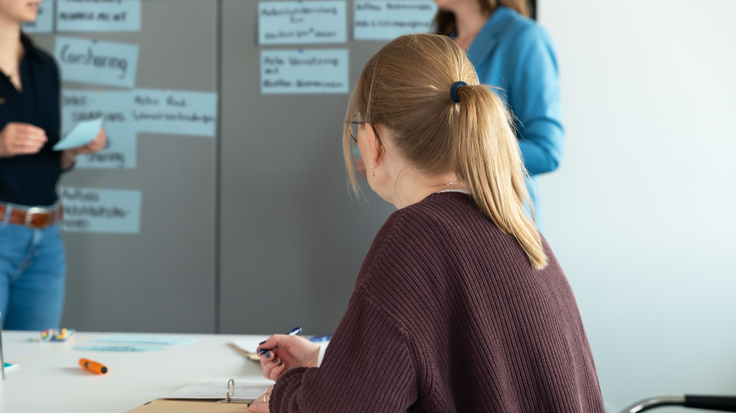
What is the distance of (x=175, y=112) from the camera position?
2168 millimetres

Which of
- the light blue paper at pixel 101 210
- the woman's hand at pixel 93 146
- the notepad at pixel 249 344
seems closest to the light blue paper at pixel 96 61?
the woman's hand at pixel 93 146

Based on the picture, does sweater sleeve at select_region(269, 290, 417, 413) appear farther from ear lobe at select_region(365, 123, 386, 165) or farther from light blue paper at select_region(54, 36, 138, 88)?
light blue paper at select_region(54, 36, 138, 88)

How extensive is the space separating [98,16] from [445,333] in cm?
204

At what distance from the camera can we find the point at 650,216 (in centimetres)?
193

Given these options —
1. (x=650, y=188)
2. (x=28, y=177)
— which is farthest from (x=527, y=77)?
(x=28, y=177)

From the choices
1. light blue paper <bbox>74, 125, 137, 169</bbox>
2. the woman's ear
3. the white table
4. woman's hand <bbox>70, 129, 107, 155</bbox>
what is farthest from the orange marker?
light blue paper <bbox>74, 125, 137, 169</bbox>

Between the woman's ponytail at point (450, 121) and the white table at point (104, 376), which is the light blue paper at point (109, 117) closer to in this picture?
the white table at point (104, 376)

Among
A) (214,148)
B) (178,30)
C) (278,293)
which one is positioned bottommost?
(278,293)

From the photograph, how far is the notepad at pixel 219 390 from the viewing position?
0.93 m

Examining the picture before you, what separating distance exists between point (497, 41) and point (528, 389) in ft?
3.60

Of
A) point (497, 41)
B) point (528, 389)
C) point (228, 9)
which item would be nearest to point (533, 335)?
point (528, 389)

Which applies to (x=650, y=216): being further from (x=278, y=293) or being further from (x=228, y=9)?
(x=228, y=9)

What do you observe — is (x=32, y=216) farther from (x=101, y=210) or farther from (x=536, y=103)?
(x=536, y=103)

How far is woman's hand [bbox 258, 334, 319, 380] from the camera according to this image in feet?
3.27
